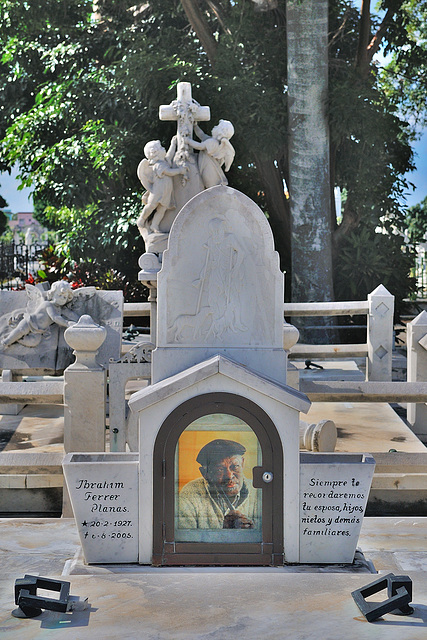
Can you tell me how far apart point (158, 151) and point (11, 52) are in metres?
10.3

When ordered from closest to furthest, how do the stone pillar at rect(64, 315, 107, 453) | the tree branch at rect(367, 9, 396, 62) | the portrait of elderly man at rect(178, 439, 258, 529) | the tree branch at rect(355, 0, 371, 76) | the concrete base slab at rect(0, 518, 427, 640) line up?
the concrete base slab at rect(0, 518, 427, 640)
the portrait of elderly man at rect(178, 439, 258, 529)
the stone pillar at rect(64, 315, 107, 453)
the tree branch at rect(355, 0, 371, 76)
the tree branch at rect(367, 9, 396, 62)

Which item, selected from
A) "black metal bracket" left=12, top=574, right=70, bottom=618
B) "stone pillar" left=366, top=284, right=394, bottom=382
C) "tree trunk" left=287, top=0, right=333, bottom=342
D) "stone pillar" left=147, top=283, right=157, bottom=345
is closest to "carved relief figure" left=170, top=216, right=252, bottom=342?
"black metal bracket" left=12, top=574, right=70, bottom=618

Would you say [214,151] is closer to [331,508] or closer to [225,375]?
[225,375]

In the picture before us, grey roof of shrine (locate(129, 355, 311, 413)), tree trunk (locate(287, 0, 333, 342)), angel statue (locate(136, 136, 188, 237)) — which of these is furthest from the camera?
tree trunk (locate(287, 0, 333, 342))

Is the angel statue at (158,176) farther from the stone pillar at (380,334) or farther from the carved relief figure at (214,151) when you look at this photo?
the stone pillar at (380,334)

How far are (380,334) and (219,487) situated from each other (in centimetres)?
674

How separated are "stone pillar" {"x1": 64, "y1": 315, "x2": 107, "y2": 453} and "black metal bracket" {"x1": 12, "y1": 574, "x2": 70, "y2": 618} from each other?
215 centimetres

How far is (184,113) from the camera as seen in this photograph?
1058cm

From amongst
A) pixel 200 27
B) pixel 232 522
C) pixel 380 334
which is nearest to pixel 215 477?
pixel 232 522

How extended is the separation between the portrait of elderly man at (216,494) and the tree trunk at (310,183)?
446 inches

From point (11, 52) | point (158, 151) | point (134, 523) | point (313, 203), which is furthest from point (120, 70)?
point (134, 523)

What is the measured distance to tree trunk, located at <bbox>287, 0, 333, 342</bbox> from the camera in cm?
1616

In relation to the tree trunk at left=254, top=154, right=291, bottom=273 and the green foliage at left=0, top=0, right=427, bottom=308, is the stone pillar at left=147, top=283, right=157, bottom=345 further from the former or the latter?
the tree trunk at left=254, top=154, right=291, bottom=273

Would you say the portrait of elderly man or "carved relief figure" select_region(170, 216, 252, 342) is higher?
"carved relief figure" select_region(170, 216, 252, 342)
